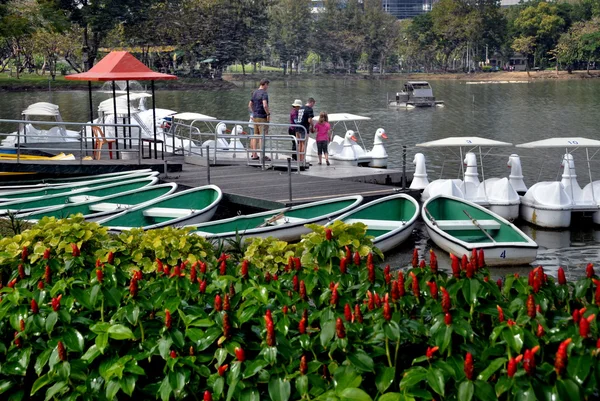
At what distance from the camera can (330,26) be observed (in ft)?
478

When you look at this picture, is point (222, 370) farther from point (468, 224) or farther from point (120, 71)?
point (120, 71)

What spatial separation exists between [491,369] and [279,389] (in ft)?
3.79

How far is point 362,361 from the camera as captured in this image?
488 cm

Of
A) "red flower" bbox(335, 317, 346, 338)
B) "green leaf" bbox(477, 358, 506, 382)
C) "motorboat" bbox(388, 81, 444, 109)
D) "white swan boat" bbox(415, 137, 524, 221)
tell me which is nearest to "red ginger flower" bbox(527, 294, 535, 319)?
"green leaf" bbox(477, 358, 506, 382)

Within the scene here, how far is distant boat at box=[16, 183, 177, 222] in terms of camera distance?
15.4 meters

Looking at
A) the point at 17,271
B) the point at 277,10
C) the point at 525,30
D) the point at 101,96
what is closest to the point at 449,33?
Result: the point at 525,30

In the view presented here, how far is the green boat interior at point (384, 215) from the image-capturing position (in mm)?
15500

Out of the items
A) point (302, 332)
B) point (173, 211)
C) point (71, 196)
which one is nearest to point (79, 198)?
point (71, 196)

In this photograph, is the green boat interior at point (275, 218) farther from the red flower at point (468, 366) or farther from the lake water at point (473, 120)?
the red flower at point (468, 366)

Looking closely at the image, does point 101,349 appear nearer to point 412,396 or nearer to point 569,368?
point 412,396

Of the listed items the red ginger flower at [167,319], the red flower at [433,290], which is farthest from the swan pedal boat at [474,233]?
the red ginger flower at [167,319]

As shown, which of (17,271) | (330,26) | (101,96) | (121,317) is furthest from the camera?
(330,26)

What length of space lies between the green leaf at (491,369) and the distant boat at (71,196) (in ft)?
40.5

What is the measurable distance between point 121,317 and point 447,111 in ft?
200
